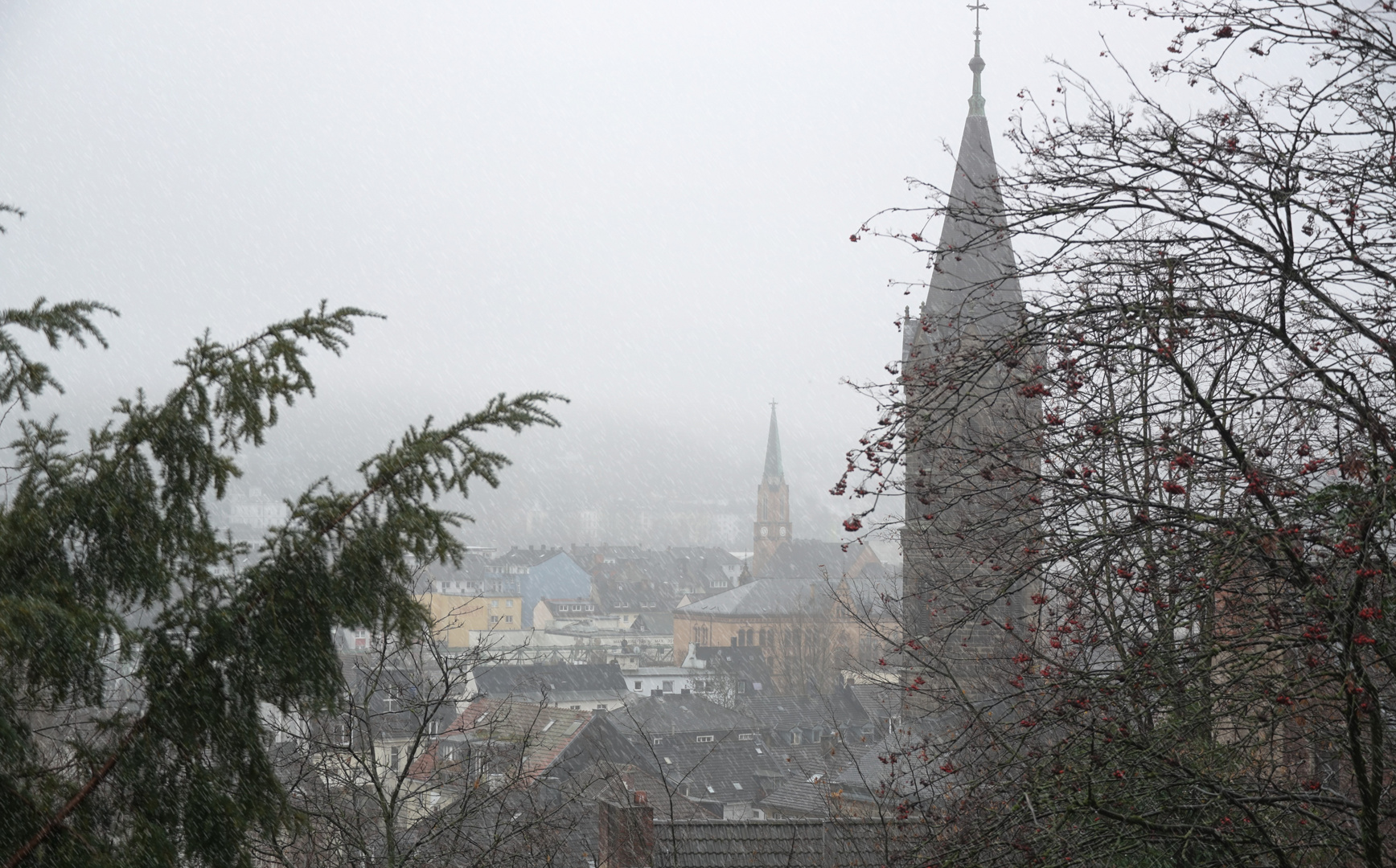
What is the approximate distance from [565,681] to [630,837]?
153 feet

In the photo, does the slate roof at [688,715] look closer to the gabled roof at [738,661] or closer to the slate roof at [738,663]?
the slate roof at [738,663]

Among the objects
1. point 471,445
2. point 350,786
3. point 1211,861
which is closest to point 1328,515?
point 1211,861

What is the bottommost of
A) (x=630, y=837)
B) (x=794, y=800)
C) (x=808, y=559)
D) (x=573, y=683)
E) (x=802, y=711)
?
(x=794, y=800)

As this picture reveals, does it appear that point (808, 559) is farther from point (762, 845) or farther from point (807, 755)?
point (762, 845)

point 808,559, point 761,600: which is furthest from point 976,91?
point 808,559

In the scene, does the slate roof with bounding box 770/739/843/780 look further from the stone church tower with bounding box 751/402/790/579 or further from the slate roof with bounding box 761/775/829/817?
the stone church tower with bounding box 751/402/790/579

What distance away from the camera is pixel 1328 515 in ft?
15.1

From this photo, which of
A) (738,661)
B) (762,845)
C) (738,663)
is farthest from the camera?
(738,661)

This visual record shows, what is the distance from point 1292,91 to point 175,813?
553 centimetres

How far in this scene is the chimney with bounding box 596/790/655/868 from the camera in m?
14.2

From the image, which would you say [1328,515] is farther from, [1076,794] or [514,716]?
[514,716]

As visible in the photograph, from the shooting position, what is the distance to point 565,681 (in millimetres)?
59938

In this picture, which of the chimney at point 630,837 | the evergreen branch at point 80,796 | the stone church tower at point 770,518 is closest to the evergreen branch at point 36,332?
the evergreen branch at point 80,796

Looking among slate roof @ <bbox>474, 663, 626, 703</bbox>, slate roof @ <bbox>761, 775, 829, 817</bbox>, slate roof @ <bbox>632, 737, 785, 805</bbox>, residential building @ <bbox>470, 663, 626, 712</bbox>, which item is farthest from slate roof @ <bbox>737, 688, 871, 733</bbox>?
slate roof @ <bbox>761, 775, 829, 817</bbox>
